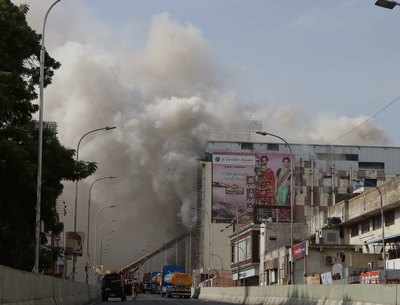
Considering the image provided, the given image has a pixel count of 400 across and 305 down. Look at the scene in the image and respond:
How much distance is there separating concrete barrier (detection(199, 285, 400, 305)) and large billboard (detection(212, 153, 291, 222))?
84752 millimetres

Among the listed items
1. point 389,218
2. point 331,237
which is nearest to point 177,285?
point 331,237

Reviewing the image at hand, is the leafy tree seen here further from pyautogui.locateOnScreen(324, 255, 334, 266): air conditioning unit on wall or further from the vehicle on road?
the vehicle on road

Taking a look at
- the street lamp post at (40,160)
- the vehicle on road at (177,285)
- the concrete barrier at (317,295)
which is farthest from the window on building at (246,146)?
the street lamp post at (40,160)

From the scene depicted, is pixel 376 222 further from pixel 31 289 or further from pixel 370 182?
pixel 370 182

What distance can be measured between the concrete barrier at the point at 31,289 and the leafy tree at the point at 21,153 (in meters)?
4.43

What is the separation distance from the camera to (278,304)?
46.5 m

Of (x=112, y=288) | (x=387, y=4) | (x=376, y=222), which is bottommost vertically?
(x=112, y=288)

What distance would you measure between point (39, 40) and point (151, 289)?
103488 millimetres

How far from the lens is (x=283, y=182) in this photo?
6053 inches

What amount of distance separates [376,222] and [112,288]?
29.0 metres

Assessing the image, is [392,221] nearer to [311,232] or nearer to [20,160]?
[311,232]

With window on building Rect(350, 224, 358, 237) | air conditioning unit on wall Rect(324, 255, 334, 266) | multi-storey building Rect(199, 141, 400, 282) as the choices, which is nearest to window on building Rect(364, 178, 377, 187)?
multi-storey building Rect(199, 141, 400, 282)

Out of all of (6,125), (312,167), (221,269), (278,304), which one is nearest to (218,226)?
(221,269)

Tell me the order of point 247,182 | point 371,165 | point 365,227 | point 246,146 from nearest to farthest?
point 365,227 < point 247,182 < point 246,146 < point 371,165
